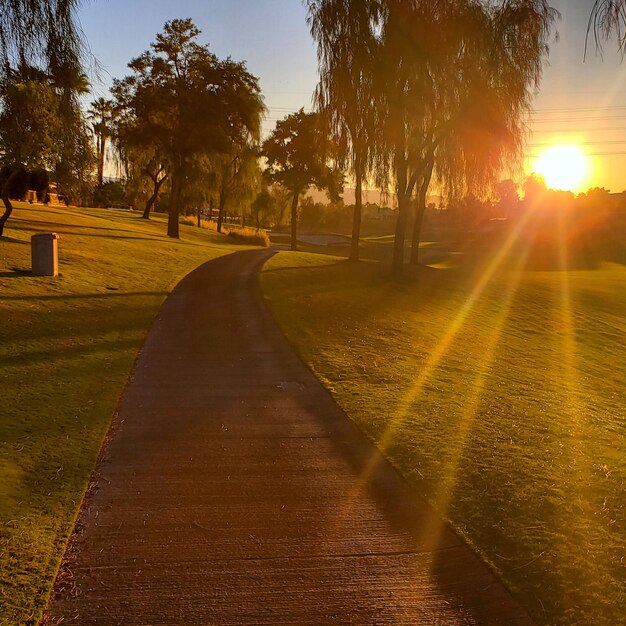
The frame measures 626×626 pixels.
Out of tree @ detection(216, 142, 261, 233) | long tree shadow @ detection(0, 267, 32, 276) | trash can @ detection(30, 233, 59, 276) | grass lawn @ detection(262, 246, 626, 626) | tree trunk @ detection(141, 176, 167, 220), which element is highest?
tree @ detection(216, 142, 261, 233)

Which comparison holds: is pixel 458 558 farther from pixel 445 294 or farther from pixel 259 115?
pixel 259 115

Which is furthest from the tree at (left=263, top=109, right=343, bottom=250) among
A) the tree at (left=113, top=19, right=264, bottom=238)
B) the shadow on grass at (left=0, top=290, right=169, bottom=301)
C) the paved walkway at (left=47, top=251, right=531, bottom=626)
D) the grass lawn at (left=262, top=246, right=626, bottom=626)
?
the paved walkway at (left=47, top=251, right=531, bottom=626)

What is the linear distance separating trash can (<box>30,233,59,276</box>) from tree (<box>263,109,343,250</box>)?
22619 mm

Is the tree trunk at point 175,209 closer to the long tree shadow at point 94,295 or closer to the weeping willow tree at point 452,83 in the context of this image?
the weeping willow tree at point 452,83

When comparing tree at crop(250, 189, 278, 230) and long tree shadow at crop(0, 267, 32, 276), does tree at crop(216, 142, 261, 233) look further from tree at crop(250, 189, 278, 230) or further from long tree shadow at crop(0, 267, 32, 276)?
long tree shadow at crop(0, 267, 32, 276)

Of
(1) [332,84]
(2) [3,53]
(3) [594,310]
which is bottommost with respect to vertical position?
(3) [594,310]

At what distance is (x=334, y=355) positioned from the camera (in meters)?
10.0

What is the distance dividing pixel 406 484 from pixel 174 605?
2.39 m

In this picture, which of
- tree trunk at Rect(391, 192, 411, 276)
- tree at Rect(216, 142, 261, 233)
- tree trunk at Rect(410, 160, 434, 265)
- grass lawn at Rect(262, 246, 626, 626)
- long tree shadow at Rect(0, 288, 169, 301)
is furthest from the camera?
tree at Rect(216, 142, 261, 233)

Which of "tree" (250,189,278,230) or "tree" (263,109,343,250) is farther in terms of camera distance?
"tree" (250,189,278,230)

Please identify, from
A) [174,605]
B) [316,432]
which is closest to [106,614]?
[174,605]

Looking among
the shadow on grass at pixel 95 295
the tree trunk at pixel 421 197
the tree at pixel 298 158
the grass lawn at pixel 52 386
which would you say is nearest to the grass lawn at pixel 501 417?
the grass lawn at pixel 52 386

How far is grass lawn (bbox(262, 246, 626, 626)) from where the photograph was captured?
403 cm

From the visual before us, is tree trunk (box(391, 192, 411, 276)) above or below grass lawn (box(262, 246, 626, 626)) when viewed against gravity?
above
